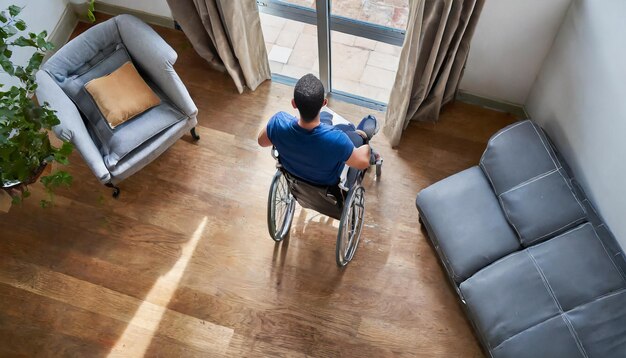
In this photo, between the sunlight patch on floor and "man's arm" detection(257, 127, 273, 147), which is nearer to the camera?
"man's arm" detection(257, 127, 273, 147)

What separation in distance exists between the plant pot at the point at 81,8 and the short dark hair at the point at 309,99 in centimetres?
239

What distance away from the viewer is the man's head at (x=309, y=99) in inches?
91.0

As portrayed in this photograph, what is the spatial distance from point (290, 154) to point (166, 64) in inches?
46.3

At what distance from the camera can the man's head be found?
7.59 ft

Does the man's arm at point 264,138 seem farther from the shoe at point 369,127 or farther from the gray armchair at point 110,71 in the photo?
the gray armchair at point 110,71

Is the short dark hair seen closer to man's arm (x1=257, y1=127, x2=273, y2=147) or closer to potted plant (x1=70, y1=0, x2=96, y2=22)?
man's arm (x1=257, y1=127, x2=273, y2=147)

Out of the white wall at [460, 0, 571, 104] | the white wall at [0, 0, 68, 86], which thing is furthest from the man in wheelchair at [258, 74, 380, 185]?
the white wall at [0, 0, 68, 86]

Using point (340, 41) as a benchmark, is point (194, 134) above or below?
below

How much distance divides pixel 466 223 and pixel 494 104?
3.50 feet

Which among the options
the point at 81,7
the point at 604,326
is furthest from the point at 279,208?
the point at 81,7

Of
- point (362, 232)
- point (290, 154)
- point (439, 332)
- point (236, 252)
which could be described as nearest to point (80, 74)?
point (236, 252)

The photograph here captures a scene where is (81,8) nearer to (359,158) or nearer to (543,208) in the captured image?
(359,158)

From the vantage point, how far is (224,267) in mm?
3271

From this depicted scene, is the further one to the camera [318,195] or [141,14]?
[141,14]
